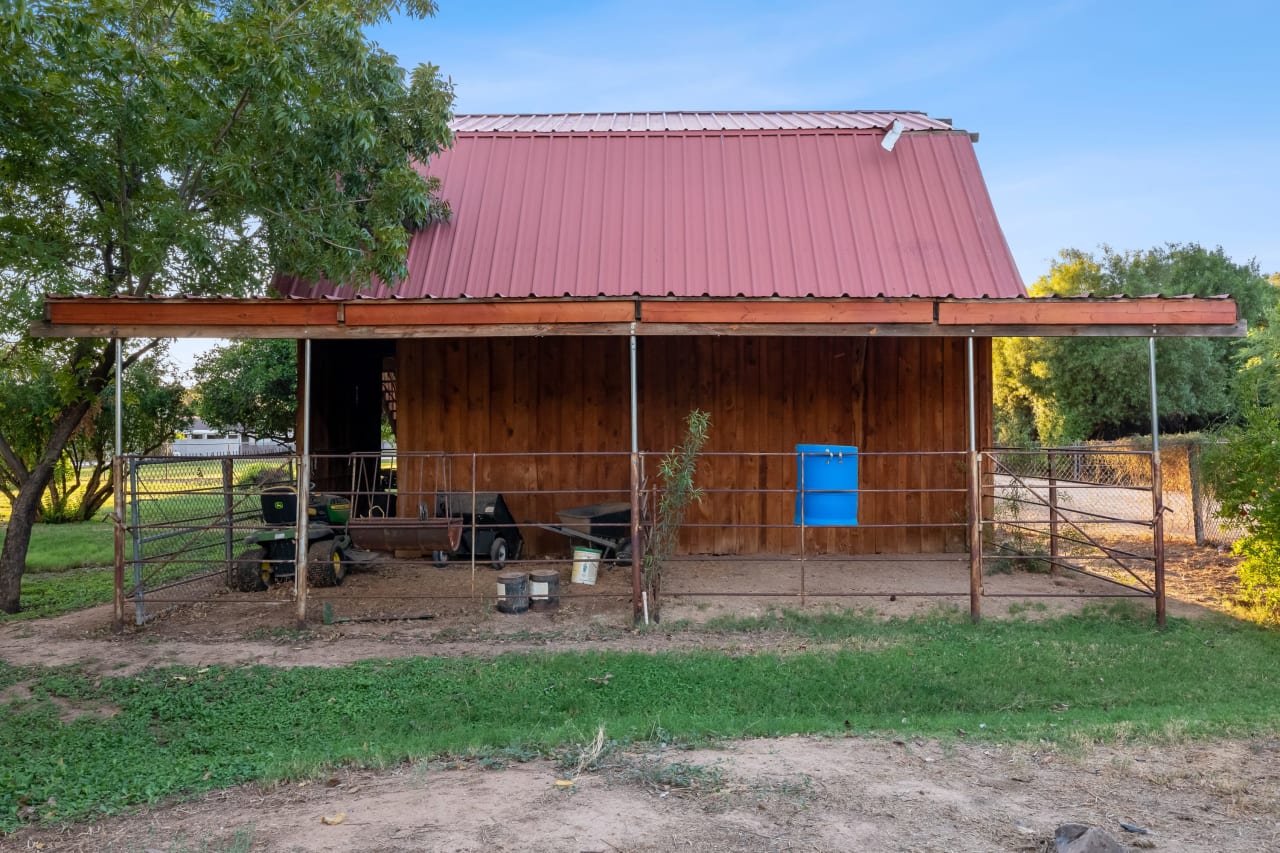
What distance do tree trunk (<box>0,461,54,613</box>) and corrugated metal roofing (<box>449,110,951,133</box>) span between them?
26.1 ft

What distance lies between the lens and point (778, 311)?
27.8ft

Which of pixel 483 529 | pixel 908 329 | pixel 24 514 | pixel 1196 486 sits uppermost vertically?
pixel 908 329

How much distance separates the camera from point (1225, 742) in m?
5.45

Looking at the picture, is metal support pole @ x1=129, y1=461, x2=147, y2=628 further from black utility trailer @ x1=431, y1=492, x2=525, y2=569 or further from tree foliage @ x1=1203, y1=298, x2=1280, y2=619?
tree foliage @ x1=1203, y1=298, x2=1280, y2=619

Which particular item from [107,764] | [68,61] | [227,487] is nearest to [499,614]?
[227,487]

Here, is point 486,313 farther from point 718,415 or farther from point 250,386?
point 250,386

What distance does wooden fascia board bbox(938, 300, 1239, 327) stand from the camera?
8.39 meters

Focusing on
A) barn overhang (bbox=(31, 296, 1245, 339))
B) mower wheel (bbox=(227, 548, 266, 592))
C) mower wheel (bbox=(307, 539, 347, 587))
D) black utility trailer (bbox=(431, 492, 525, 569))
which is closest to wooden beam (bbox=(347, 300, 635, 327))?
barn overhang (bbox=(31, 296, 1245, 339))

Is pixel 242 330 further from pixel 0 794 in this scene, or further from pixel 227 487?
pixel 0 794

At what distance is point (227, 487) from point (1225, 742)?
30.2 feet

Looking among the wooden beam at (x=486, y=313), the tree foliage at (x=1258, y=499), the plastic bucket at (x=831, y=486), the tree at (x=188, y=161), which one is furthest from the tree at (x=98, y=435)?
the tree foliage at (x=1258, y=499)

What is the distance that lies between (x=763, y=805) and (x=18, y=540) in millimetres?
9468

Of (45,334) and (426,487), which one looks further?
(426,487)

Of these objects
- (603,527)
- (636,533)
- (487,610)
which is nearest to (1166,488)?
(603,527)
